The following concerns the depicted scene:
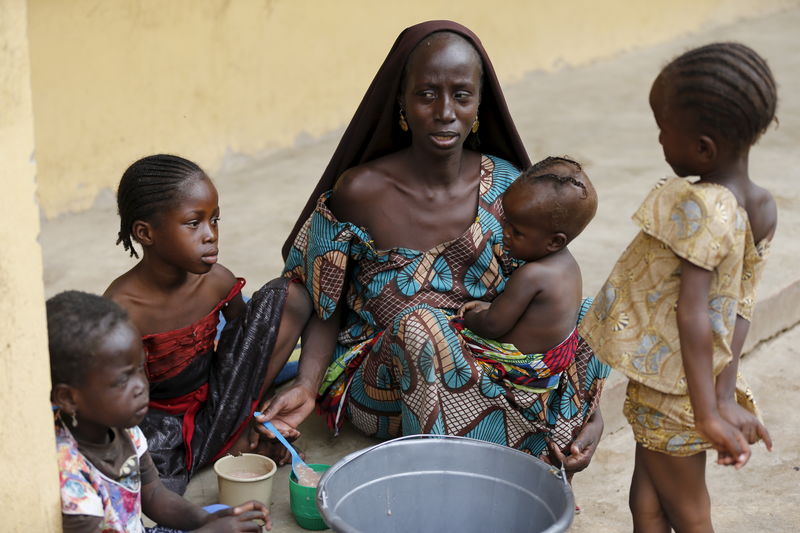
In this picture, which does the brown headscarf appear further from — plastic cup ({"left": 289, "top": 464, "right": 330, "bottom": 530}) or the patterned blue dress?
plastic cup ({"left": 289, "top": 464, "right": 330, "bottom": 530})

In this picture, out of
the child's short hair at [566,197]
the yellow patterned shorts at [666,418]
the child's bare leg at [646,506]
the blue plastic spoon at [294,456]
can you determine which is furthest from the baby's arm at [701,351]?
the blue plastic spoon at [294,456]

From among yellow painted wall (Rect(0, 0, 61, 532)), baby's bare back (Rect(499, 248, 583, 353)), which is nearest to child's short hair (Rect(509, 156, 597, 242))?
baby's bare back (Rect(499, 248, 583, 353))

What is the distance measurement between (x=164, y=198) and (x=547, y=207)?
1.02 metres

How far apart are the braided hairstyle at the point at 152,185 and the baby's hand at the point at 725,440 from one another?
1487 millimetres

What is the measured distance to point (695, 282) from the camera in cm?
222

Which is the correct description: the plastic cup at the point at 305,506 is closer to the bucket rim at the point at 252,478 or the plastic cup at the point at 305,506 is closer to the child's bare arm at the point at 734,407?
the bucket rim at the point at 252,478

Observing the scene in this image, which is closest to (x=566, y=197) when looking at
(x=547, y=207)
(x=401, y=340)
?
(x=547, y=207)

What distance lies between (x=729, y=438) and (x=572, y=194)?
85cm

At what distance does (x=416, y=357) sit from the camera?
2.95m

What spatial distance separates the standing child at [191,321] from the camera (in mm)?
2934

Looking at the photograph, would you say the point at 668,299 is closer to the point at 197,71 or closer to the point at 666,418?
the point at 666,418

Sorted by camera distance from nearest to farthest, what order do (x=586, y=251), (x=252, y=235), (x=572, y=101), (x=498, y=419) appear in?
1. (x=498, y=419)
2. (x=586, y=251)
3. (x=252, y=235)
4. (x=572, y=101)

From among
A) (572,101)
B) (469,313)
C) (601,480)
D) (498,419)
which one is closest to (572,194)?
(469,313)

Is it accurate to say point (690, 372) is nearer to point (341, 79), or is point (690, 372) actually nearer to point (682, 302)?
point (682, 302)
